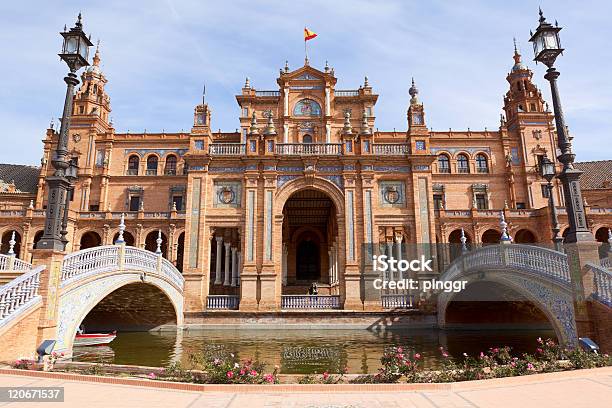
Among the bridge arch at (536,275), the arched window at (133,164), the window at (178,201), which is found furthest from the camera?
the arched window at (133,164)

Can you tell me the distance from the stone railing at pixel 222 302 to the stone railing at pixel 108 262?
400 centimetres

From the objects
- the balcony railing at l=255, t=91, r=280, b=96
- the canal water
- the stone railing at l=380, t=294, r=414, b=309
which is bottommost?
the canal water

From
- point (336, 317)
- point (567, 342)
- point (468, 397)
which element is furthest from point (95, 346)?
point (567, 342)

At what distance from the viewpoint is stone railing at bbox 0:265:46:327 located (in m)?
8.93

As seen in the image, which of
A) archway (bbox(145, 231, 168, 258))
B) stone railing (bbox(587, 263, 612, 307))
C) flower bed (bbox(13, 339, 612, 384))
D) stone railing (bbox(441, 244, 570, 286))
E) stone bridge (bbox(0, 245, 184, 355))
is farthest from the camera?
archway (bbox(145, 231, 168, 258))

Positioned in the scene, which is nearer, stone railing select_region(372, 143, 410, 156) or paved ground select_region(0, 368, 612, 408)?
paved ground select_region(0, 368, 612, 408)

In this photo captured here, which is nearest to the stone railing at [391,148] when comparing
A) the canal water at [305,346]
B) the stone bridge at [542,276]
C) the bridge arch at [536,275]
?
the bridge arch at [536,275]

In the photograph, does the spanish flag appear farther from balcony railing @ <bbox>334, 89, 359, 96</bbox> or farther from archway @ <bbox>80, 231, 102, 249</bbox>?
archway @ <bbox>80, 231, 102, 249</bbox>

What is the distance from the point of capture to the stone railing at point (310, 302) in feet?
72.9

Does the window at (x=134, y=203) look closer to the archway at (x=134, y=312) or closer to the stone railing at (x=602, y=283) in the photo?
the archway at (x=134, y=312)

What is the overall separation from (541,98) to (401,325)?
3411 centimetres

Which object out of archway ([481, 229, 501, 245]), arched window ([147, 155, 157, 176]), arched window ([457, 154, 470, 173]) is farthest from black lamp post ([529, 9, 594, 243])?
arched window ([147, 155, 157, 176])

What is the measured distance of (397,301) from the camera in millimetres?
22219

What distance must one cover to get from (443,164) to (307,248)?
16682mm
